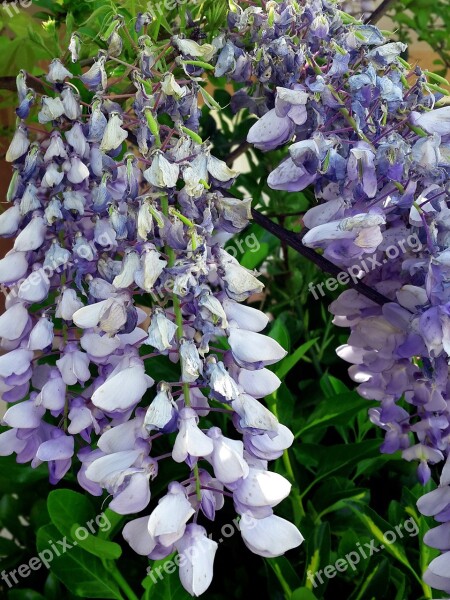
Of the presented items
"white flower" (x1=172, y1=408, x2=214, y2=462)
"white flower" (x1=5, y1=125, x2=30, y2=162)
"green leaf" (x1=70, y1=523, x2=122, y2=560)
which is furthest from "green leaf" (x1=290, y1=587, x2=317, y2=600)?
"white flower" (x1=5, y1=125, x2=30, y2=162)

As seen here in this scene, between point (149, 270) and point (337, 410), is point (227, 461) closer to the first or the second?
point (149, 270)

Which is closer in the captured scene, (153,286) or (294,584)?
(153,286)

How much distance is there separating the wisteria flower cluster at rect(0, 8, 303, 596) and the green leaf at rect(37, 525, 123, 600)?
Result: 0.14 meters

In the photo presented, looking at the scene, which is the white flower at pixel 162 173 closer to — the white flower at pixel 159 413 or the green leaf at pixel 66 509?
the white flower at pixel 159 413

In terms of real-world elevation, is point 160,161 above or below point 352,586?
above

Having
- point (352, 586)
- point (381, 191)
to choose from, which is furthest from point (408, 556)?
point (381, 191)

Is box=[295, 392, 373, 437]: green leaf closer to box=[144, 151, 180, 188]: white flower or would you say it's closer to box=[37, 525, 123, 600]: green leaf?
box=[37, 525, 123, 600]: green leaf

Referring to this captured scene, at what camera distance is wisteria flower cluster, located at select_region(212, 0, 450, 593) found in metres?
0.34

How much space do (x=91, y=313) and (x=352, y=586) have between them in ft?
1.30

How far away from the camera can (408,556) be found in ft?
1.98

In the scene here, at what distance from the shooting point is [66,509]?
0.49m

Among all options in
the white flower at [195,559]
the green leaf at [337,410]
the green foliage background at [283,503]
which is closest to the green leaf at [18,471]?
the green foliage background at [283,503]

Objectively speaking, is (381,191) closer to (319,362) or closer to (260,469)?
(260,469)

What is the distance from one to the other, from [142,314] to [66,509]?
0.18m
